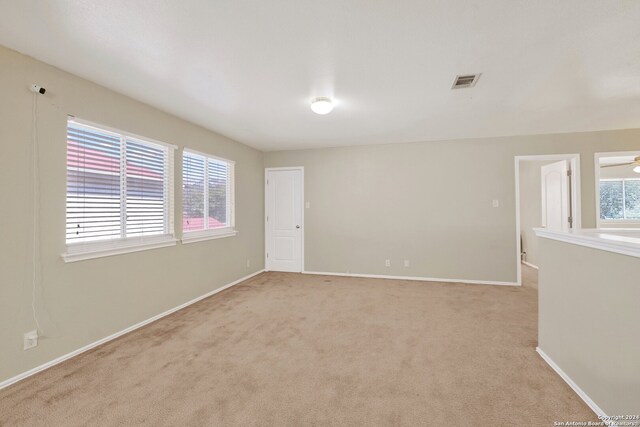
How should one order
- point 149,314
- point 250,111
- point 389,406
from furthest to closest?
point 250,111, point 149,314, point 389,406

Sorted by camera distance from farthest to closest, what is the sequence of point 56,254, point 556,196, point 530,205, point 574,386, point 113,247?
1. point 530,205
2. point 556,196
3. point 113,247
4. point 56,254
5. point 574,386

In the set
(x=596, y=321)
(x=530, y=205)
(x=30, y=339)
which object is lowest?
(x=30, y=339)

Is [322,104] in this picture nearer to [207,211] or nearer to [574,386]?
[207,211]

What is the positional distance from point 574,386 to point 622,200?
6.86m

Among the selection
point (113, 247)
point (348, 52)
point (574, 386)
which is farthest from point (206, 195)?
point (574, 386)

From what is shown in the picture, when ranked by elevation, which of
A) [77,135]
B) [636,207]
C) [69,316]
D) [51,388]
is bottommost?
[51,388]

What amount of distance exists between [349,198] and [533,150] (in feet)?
10.3

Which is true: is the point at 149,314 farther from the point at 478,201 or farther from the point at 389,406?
the point at 478,201

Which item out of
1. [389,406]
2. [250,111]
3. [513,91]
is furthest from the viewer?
[250,111]

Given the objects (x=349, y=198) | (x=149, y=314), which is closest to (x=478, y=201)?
(x=349, y=198)

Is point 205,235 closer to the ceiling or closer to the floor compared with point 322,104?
closer to the floor

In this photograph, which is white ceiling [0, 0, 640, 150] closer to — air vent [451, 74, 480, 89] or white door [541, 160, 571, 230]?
air vent [451, 74, 480, 89]

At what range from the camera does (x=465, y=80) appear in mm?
2557

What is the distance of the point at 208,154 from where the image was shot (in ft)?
13.4
